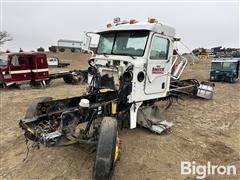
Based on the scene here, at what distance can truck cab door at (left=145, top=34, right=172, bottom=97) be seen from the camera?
207 inches

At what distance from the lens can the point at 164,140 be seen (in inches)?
218

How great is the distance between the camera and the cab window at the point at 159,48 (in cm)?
525

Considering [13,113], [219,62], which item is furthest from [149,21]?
[219,62]

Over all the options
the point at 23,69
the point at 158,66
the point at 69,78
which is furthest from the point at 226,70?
the point at 23,69

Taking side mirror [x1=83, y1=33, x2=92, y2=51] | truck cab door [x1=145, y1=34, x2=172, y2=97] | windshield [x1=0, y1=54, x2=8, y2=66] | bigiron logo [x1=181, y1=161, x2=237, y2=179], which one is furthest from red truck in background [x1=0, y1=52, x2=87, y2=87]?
bigiron logo [x1=181, y1=161, x2=237, y2=179]

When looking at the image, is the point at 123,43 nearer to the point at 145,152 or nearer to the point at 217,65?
the point at 145,152

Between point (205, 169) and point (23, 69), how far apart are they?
11920mm

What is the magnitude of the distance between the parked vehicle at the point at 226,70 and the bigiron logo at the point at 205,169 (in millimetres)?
12384

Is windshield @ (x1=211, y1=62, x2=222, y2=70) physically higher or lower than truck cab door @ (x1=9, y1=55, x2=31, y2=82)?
higher

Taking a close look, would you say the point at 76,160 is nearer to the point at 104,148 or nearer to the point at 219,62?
the point at 104,148

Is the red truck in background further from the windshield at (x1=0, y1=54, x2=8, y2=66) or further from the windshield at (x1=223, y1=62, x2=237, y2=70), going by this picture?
the windshield at (x1=223, y1=62, x2=237, y2=70)

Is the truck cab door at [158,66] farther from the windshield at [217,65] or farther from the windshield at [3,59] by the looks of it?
the windshield at [217,65]

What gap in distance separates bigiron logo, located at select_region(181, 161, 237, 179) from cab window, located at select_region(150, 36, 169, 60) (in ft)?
8.19

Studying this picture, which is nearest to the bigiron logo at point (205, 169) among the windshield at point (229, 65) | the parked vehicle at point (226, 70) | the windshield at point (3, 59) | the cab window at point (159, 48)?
the cab window at point (159, 48)
